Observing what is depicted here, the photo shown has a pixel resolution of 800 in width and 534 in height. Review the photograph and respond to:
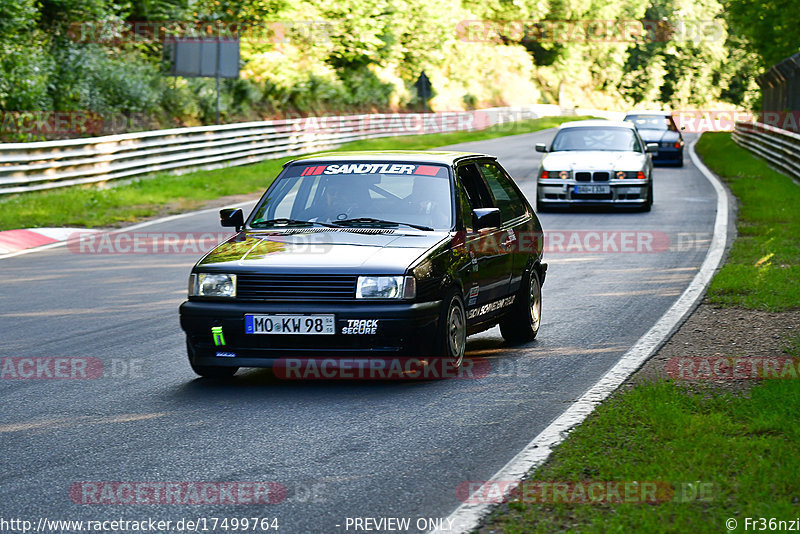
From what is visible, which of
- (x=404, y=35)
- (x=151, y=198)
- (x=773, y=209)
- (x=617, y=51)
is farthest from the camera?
(x=617, y=51)

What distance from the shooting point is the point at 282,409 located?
655 centimetres

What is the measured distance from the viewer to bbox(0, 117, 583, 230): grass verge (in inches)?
706

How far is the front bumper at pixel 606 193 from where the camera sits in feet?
63.5

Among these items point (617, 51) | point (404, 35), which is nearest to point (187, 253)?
point (404, 35)

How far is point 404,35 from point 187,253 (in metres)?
44.1

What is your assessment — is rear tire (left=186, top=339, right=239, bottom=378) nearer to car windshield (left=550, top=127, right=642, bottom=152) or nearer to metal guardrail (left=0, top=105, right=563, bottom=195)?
metal guardrail (left=0, top=105, right=563, bottom=195)

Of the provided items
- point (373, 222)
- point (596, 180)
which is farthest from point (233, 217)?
point (596, 180)

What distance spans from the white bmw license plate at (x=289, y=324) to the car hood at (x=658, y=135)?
25913 millimetres

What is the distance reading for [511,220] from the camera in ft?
29.1

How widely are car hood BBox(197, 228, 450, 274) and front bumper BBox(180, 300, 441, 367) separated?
225 millimetres

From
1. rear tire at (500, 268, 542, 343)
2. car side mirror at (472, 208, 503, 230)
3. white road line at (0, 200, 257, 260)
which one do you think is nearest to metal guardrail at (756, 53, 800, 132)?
white road line at (0, 200, 257, 260)

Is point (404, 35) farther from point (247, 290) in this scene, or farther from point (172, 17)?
point (247, 290)

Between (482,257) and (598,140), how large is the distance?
43.4 ft

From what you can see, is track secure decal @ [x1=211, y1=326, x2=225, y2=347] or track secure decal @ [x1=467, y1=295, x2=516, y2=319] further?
track secure decal @ [x1=467, y1=295, x2=516, y2=319]
